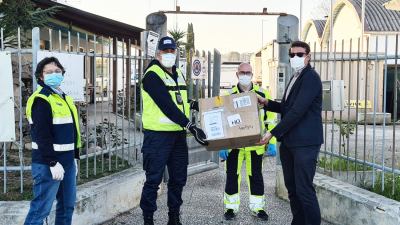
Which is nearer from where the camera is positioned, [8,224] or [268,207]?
[8,224]

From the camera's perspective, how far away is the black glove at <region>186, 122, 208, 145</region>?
476 centimetres

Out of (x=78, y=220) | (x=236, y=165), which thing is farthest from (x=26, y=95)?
(x=236, y=165)

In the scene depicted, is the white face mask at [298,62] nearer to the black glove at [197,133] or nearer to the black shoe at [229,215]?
the black glove at [197,133]

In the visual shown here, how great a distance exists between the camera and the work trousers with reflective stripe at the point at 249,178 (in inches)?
225

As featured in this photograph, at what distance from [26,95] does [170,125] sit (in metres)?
3.48

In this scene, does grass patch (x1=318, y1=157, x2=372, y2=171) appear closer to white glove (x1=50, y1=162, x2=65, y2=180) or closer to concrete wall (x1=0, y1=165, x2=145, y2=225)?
concrete wall (x1=0, y1=165, x2=145, y2=225)

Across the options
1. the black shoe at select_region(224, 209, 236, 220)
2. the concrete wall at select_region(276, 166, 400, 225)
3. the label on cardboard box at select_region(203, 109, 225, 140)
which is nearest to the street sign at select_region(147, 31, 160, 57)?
the label on cardboard box at select_region(203, 109, 225, 140)

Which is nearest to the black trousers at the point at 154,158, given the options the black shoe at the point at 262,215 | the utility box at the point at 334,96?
the black shoe at the point at 262,215

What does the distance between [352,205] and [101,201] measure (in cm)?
270

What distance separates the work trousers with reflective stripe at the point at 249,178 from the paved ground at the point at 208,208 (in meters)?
0.18

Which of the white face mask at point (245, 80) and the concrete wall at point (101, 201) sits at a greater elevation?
the white face mask at point (245, 80)

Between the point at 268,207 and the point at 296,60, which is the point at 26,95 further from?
the point at 296,60

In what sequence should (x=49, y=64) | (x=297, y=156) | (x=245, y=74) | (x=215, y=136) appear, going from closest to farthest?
(x=49, y=64), (x=297, y=156), (x=215, y=136), (x=245, y=74)

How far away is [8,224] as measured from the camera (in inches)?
179
